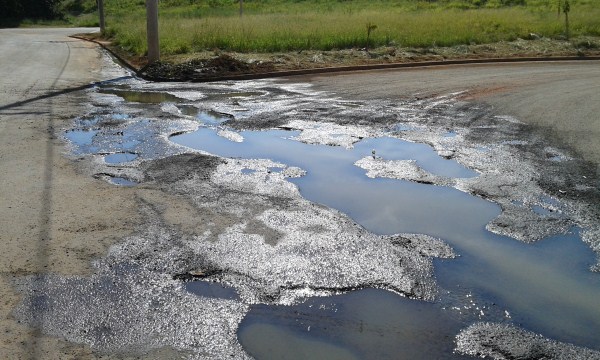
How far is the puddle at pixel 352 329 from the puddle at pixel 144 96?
9828 millimetres

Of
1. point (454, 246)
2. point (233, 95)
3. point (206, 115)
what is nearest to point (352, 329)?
point (454, 246)

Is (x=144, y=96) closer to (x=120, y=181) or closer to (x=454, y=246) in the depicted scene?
(x=120, y=181)

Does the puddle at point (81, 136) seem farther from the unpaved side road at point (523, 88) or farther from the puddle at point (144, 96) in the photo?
the unpaved side road at point (523, 88)

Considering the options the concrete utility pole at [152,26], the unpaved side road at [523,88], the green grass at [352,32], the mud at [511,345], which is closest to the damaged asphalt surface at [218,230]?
the mud at [511,345]

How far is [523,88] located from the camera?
51.3 ft

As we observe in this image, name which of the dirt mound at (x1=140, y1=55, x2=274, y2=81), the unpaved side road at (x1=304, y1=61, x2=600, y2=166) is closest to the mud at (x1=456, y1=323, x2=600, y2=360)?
the unpaved side road at (x1=304, y1=61, x2=600, y2=166)

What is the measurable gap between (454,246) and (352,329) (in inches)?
78.5

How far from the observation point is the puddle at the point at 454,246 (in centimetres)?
471

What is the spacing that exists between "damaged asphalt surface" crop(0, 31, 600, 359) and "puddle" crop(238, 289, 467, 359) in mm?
125

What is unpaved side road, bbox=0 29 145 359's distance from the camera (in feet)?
14.4

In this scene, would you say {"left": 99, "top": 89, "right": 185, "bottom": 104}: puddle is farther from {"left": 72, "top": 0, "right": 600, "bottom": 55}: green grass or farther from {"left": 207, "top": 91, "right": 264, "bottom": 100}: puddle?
{"left": 72, "top": 0, "right": 600, "bottom": 55}: green grass

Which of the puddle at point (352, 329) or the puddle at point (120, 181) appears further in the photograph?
the puddle at point (120, 181)

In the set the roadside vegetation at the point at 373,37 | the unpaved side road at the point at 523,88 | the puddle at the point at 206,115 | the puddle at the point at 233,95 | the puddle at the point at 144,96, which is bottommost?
the puddle at the point at 206,115

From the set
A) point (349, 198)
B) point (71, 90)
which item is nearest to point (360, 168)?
point (349, 198)
